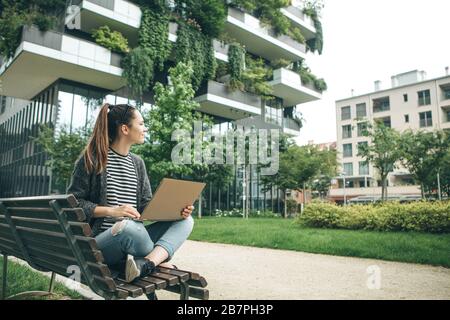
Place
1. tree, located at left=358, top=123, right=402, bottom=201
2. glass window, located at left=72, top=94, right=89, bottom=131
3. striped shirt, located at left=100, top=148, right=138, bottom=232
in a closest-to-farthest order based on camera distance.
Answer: striped shirt, located at left=100, top=148, right=138, bottom=232
glass window, located at left=72, top=94, right=89, bottom=131
tree, located at left=358, top=123, right=402, bottom=201

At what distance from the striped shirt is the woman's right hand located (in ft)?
0.99

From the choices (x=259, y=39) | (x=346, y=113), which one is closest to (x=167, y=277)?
(x=259, y=39)

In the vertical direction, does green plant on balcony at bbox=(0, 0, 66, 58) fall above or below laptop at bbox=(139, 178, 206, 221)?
above

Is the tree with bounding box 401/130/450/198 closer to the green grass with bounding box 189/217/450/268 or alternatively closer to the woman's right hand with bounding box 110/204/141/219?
the green grass with bounding box 189/217/450/268

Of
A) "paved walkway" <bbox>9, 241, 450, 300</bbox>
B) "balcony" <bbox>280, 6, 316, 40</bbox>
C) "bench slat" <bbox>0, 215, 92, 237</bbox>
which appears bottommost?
"paved walkway" <bbox>9, 241, 450, 300</bbox>

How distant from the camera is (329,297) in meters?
3.76

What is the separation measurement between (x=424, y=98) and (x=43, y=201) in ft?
163

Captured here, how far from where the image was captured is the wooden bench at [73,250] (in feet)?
6.92

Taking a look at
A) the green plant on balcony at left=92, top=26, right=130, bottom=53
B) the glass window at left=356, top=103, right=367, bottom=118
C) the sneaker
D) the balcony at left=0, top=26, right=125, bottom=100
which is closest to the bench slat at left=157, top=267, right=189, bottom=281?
the sneaker

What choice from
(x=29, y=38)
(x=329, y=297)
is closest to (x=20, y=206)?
(x=329, y=297)

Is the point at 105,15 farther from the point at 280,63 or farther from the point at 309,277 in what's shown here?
the point at 309,277

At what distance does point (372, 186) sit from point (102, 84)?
38.7 metres

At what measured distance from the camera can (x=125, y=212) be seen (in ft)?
8.20

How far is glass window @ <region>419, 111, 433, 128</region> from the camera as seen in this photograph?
144 feet
